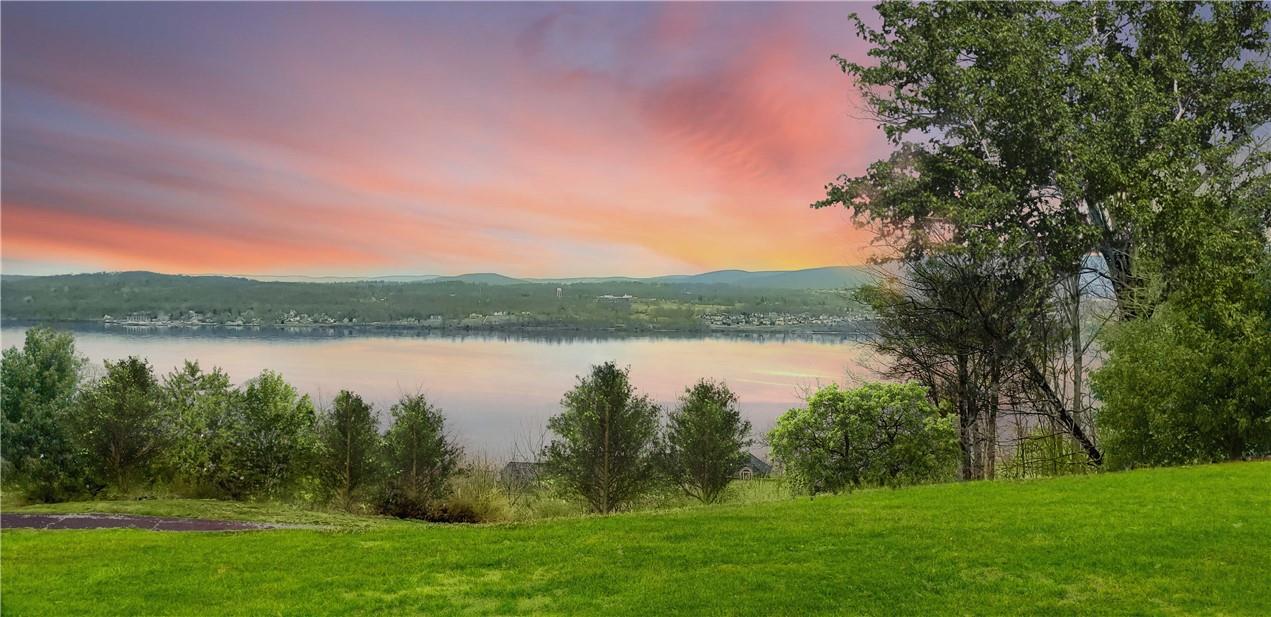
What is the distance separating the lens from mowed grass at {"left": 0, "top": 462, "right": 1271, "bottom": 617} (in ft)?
23.9

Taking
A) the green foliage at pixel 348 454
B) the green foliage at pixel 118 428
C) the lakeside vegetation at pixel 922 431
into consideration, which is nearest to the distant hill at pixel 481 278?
the lakeside vegetation at pixel 922 431

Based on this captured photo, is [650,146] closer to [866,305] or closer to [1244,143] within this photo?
[866,305]

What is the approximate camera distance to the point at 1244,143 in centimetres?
2247

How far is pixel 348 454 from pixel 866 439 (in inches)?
546

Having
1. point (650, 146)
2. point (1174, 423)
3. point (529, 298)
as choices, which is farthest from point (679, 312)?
point (1174, 423)

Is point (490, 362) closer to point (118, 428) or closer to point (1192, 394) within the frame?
point (118, 428)

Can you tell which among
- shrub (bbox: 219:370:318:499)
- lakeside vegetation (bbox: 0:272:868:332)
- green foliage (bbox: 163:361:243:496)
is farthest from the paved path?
lakeside vegetation (bbox: 0:272:868:332)

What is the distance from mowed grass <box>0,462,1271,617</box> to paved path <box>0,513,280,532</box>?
109cm

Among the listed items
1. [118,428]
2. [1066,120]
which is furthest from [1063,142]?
[118,428]

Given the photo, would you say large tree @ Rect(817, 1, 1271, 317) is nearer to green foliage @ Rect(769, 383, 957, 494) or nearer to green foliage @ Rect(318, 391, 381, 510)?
green foliage @ Rect(769, 383, 957, 494)

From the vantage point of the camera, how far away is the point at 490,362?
81.6m

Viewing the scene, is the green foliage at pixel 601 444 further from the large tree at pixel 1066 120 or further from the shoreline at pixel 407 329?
the shoreline at pixel 407 329

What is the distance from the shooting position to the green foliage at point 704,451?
23141 mm

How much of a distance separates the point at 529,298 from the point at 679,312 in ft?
53.7
